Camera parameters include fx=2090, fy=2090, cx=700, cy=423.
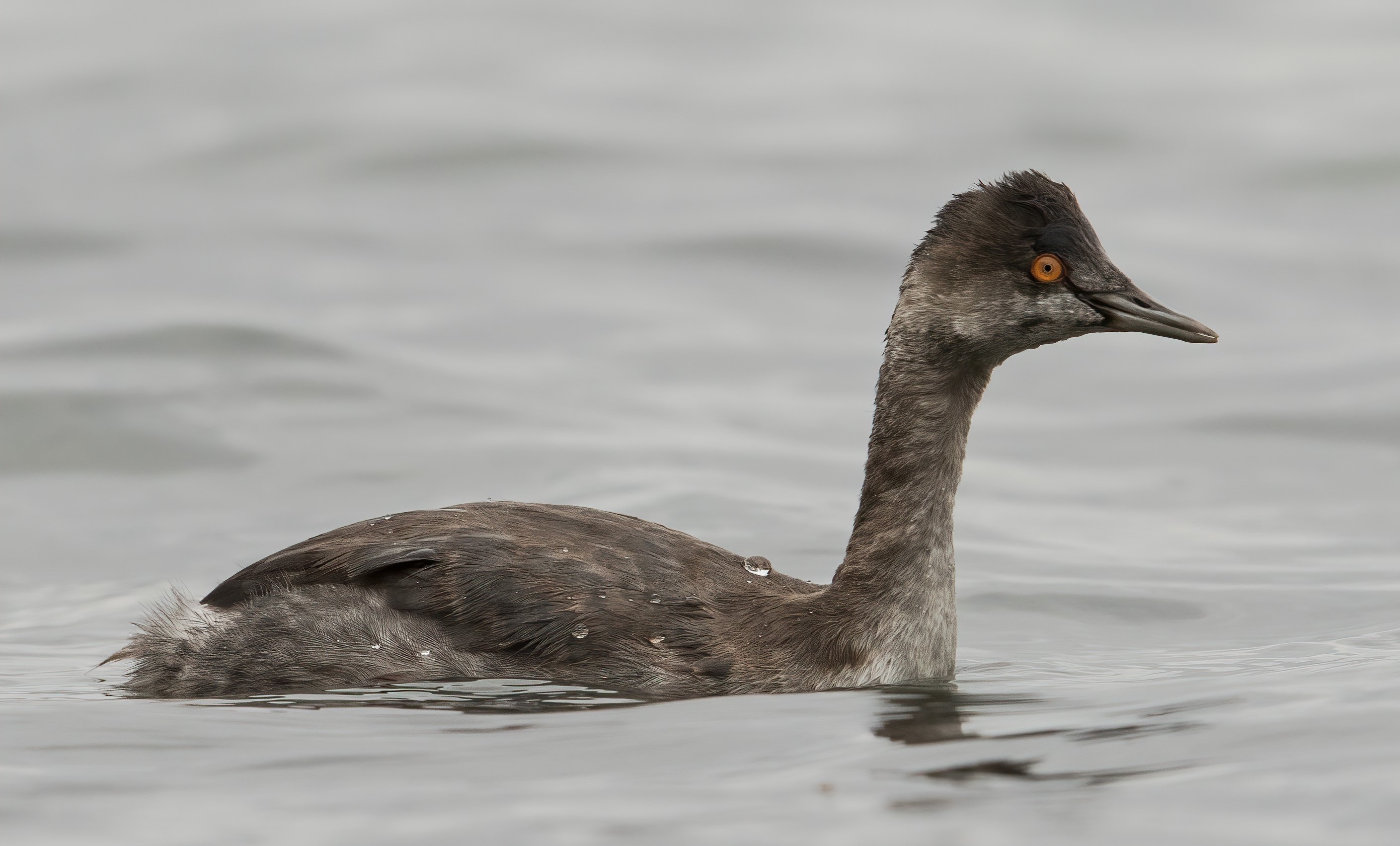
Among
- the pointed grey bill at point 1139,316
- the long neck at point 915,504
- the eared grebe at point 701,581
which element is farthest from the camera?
the long neck at point 915,504

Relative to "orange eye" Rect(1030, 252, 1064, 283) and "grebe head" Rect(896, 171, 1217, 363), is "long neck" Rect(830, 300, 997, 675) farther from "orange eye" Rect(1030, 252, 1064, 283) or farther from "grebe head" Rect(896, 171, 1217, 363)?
"orange eye" Rect(1030, 252, 1064, 283)

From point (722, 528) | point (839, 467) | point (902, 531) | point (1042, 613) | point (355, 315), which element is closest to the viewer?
point (902, 531)

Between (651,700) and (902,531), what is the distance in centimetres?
141

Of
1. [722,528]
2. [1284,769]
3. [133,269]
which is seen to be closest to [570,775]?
[1284,769]

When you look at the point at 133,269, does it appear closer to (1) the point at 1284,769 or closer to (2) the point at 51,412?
(2) the point at 51,412

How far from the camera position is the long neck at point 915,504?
883cm

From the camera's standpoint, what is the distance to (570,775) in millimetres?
7062

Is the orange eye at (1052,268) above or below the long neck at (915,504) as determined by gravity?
above

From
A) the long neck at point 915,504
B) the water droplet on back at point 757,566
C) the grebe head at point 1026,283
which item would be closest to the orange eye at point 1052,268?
the grebe head at point 1026,283

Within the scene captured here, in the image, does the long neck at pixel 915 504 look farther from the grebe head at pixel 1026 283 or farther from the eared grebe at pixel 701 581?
the grebe head at pixel 1026 283

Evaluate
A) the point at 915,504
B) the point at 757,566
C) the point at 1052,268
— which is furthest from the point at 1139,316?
the point at 757,566

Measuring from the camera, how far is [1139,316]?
340 inches

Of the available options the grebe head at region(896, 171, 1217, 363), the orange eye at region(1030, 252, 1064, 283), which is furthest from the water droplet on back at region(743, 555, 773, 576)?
the orange eye at region(1030, 252, 1064, 283)

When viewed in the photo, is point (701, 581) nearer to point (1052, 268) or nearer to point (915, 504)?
point (915, 504)
